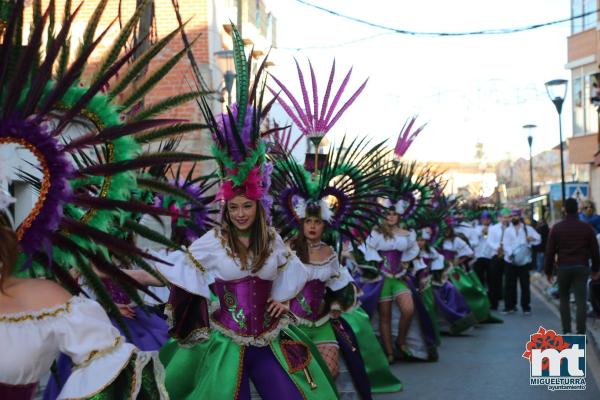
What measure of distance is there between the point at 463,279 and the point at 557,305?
4.00 m

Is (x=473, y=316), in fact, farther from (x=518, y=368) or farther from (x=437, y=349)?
(x=518, y=368)

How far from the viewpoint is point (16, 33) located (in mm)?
3482

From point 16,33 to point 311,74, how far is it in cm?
557

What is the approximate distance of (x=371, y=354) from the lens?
9484 mm

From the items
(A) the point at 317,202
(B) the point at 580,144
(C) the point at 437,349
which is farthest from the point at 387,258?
(B) the point at 580,144

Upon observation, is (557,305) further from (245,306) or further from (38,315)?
(38,315)

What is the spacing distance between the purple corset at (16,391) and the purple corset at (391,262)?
8.89m

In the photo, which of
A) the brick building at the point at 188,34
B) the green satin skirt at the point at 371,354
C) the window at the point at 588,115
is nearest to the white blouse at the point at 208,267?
the green satin skirt at the point at 371,354

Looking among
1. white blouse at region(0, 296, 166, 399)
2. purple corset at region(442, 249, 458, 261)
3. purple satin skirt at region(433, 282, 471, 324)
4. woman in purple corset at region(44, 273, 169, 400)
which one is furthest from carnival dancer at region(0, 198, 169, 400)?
purple corset at region(442, 249, 458, 261)

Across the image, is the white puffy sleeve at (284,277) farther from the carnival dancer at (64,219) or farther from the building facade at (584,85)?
the building facade at (584,85)

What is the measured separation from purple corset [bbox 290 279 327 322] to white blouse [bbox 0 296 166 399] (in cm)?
446

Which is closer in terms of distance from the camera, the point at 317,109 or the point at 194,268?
the point at 194,268

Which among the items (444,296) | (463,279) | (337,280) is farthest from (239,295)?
(463,279)

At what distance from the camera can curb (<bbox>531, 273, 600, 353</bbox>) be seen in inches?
509
